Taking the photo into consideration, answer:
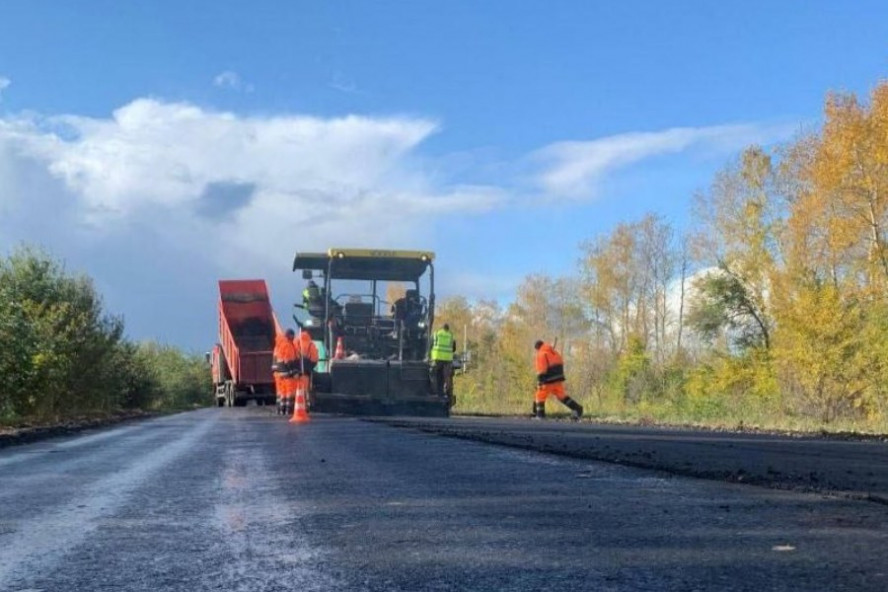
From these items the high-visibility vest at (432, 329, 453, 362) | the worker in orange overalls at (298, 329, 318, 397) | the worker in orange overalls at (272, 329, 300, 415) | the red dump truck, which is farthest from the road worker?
the red dump truck

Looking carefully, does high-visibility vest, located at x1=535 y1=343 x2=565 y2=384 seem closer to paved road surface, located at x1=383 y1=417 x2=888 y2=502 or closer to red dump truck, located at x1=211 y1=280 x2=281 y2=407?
paved road surface, located at x1=383 y1=417 x2=888 y2=502

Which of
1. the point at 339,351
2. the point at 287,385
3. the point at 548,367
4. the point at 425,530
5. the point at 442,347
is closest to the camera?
the point at 425,530

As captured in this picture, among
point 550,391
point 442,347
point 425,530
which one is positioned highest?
point 442,347

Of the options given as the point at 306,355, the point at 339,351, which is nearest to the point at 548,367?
the point at 339,351

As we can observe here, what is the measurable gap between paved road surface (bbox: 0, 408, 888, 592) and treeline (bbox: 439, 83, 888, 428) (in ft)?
33.3

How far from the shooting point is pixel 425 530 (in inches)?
167

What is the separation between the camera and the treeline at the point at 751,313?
20516 millimetres

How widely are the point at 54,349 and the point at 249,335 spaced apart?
10.4 m

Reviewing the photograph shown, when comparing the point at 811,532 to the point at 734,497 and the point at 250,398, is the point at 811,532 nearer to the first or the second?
the point at 734,497

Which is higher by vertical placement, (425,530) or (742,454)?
(742,454)

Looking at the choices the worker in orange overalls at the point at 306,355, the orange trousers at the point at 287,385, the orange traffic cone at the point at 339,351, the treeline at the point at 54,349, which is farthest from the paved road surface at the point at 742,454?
the treeline at the point at 54,349

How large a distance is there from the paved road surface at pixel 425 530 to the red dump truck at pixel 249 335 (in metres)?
22.0

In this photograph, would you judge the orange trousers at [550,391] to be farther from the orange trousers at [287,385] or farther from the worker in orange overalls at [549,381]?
the orange trousers at [287,385]

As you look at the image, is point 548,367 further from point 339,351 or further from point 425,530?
point 425,530
